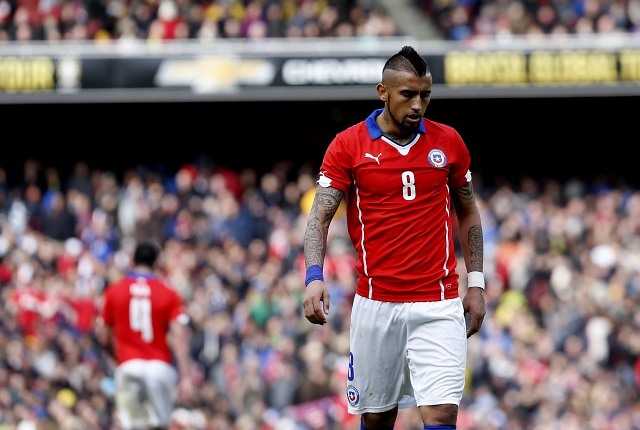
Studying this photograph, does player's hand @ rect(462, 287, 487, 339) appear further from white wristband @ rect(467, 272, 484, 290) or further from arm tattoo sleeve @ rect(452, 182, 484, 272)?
arm tattoo sleeve @ rect(452, 182, 484, 272)

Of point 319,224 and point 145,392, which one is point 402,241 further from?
point 145,392

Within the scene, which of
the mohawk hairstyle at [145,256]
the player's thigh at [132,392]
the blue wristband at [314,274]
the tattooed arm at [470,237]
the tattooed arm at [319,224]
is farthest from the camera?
the player's thigh at [132,392]

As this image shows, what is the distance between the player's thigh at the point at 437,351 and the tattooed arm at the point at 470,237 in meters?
0.14

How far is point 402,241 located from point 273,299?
447 inches

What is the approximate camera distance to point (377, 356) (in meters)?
7.01

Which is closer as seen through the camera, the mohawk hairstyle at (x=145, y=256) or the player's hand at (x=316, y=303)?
the player's hand at (x=316, y=303)

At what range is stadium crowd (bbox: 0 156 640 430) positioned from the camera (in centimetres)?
1553

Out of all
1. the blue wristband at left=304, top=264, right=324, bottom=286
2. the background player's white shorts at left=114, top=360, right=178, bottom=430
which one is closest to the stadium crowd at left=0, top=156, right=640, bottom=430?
the background player's white shorts at left=114, top=360, right=178, bottom=430

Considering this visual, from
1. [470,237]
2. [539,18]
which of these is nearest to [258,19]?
[539,18]

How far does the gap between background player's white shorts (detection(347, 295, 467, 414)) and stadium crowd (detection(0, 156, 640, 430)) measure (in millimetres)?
7412

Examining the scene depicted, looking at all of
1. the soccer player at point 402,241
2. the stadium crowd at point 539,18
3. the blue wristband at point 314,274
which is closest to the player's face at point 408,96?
the soccer player at point 402,241

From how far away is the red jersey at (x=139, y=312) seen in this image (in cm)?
1113

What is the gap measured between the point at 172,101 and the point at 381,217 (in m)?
17.3

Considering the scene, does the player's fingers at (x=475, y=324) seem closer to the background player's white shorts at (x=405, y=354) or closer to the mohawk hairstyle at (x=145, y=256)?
the background player's white shorts at (x=405, y=354)
